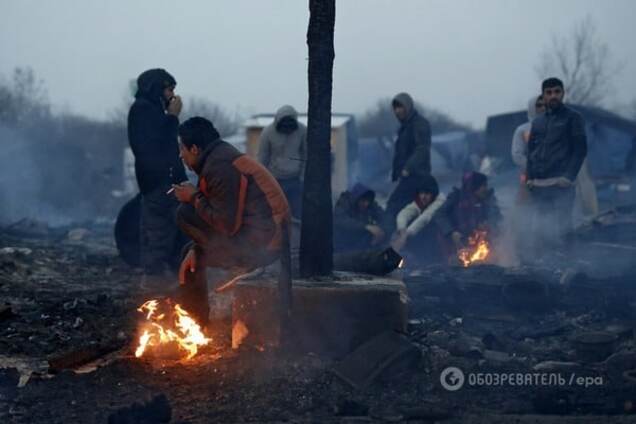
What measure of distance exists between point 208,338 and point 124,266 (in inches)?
204

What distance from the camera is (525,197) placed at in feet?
36.8

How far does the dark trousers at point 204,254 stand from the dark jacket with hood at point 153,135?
113 inches

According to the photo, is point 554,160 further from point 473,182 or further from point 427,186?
point 427,186

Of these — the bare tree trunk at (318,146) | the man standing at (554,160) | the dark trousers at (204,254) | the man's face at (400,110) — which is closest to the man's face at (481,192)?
the man standing at (554,160)

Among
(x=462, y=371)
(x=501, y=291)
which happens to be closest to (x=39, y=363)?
(x=462, y=371)

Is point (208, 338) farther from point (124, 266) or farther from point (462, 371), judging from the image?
point (124, 266)

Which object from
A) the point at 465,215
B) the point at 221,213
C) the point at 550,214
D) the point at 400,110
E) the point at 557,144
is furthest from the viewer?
the point at 400,110

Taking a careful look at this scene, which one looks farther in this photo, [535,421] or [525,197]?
[525,197]

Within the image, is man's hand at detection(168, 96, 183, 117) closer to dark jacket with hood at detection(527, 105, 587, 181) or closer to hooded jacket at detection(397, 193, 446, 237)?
hooded jacket at detection(397, 193, 446, 237)

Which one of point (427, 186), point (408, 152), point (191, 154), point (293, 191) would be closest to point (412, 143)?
point (408, 152)

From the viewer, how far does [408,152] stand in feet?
37.8

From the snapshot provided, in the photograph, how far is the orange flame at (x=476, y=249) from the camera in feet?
35.9

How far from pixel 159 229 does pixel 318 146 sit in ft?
11.5

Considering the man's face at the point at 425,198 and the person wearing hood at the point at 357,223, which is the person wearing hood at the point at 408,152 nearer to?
the man's face at the point at 425,198
